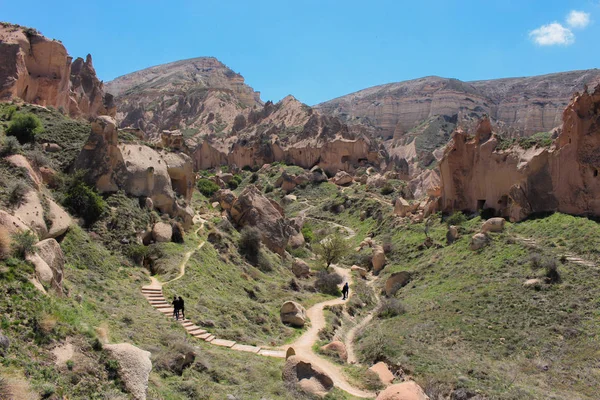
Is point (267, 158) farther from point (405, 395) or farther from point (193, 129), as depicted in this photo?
point (405, 395)

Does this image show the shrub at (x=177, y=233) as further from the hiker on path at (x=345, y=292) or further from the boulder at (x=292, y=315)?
the hiker on path at (x=345, y=292)

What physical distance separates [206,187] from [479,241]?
4386 cm

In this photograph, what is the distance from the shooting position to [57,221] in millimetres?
20719

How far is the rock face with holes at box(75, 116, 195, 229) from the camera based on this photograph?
2784cm

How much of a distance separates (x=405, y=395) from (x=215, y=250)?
842 inches

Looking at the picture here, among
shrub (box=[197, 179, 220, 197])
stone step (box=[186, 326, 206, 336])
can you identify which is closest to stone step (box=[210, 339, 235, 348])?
stone step (box=[186, 326, 206, 336])

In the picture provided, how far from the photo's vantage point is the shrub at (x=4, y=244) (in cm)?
1076

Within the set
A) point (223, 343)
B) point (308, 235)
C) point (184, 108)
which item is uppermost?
point (184, 108)

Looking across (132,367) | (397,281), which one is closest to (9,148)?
(132,367)

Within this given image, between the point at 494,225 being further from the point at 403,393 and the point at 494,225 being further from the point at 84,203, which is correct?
the point at 84,203

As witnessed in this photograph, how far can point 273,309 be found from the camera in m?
26.2

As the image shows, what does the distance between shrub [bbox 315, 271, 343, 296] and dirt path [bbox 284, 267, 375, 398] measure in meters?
2.25

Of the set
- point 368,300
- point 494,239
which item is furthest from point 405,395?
point 494,239

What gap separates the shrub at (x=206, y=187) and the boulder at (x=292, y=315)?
139ft
